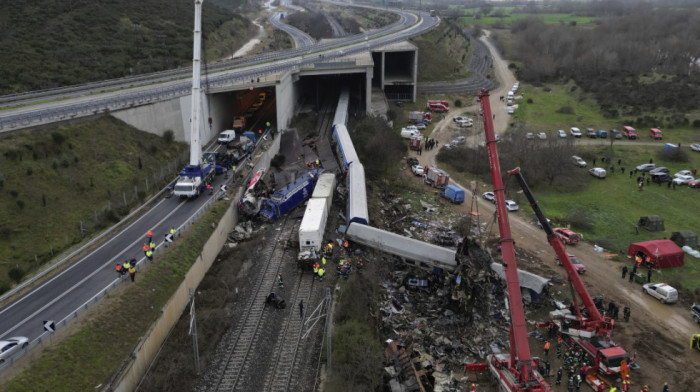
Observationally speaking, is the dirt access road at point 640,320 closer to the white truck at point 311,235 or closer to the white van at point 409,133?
the white truck at point 311,235

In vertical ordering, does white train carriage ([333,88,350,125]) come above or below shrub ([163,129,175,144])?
above

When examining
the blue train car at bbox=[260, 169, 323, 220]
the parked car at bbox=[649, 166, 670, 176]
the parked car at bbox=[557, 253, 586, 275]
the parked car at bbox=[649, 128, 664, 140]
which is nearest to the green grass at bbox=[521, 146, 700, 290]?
the parked car at bbox=[649, 166, 670, 176]

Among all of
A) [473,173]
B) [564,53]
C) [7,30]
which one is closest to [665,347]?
[473,173]

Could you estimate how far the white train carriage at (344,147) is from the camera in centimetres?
4244

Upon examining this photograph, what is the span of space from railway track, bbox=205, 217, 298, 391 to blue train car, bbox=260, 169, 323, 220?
3566 mm

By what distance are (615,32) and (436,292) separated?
109m

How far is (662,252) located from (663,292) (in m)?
4.93

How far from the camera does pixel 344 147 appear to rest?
148 ft

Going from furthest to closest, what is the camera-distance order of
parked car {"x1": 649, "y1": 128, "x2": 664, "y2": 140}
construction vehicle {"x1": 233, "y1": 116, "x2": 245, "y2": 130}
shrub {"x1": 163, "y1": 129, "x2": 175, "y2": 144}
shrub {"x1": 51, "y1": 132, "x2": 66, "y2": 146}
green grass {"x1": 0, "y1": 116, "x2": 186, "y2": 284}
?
parked car {"x1": 649, "y1": 128, "x2": 664, "y2": 140}
construction vehicle {"x1": 233, "y1": 116, "x2": 245, "y2": 130}
shrub {"x1": 163, "y1": 129, "x2": 175, "y2": 144}
shrub {"x1": 51, "y1": 132, "x2": 66, "y2": 146}
green grass {"x1": 0, "y1": 116, "x2": 186, "y2": 284}

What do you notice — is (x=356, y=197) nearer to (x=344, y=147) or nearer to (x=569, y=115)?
(x=344, y=147)

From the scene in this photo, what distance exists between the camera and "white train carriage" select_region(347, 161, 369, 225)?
32.9 meters

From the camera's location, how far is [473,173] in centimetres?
5091

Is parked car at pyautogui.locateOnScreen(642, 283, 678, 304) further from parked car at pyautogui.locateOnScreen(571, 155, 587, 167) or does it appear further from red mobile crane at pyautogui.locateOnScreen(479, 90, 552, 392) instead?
parked car at pyautogui.locateOnScreen(571, 155, 587, 167)

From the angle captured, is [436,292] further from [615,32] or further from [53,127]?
[615,32]
